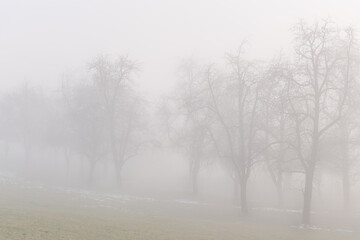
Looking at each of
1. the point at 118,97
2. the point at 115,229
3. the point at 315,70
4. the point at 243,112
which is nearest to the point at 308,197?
the point at 315,70

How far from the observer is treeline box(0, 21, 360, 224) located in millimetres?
27625

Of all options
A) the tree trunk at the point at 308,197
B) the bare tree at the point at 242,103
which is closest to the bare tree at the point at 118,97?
the bare tree at the point at 242,103

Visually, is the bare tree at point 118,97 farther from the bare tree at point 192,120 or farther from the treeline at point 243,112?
the bare tree at point 192,120

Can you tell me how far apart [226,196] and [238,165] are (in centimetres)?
1283

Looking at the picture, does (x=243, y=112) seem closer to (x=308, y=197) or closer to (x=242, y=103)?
(x=242, y=103)

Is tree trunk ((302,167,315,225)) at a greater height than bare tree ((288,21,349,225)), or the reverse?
bare tree ((288,21,349,225))

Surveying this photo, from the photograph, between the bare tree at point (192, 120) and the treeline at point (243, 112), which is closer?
the treeline at point (243, 112)

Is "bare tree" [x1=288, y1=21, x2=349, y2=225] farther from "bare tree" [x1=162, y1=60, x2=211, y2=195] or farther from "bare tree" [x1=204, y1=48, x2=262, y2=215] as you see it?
"bare tree" [x1=162, y1=60, x2=211, y2=195]

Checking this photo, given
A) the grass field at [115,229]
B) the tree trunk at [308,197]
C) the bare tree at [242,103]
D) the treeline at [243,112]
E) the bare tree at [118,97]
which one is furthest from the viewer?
the bare tree at [118,97]

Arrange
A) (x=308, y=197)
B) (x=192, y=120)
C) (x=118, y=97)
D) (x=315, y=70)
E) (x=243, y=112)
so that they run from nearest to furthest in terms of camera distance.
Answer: (x=315, y=70) < (x=308, y=197) < (x=243, y=112) < (x=192, y=120) < (x=118, y=97)

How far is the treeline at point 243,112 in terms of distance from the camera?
27.6 meters

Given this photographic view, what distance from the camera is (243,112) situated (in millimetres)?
36969

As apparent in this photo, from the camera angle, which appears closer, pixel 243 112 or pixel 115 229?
pixel 115 229

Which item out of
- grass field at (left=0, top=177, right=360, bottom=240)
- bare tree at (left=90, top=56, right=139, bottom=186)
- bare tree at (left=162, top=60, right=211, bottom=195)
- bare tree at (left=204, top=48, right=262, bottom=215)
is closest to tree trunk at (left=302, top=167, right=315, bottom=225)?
grass field at (left=0, top=177, right=360, bottom=240)
